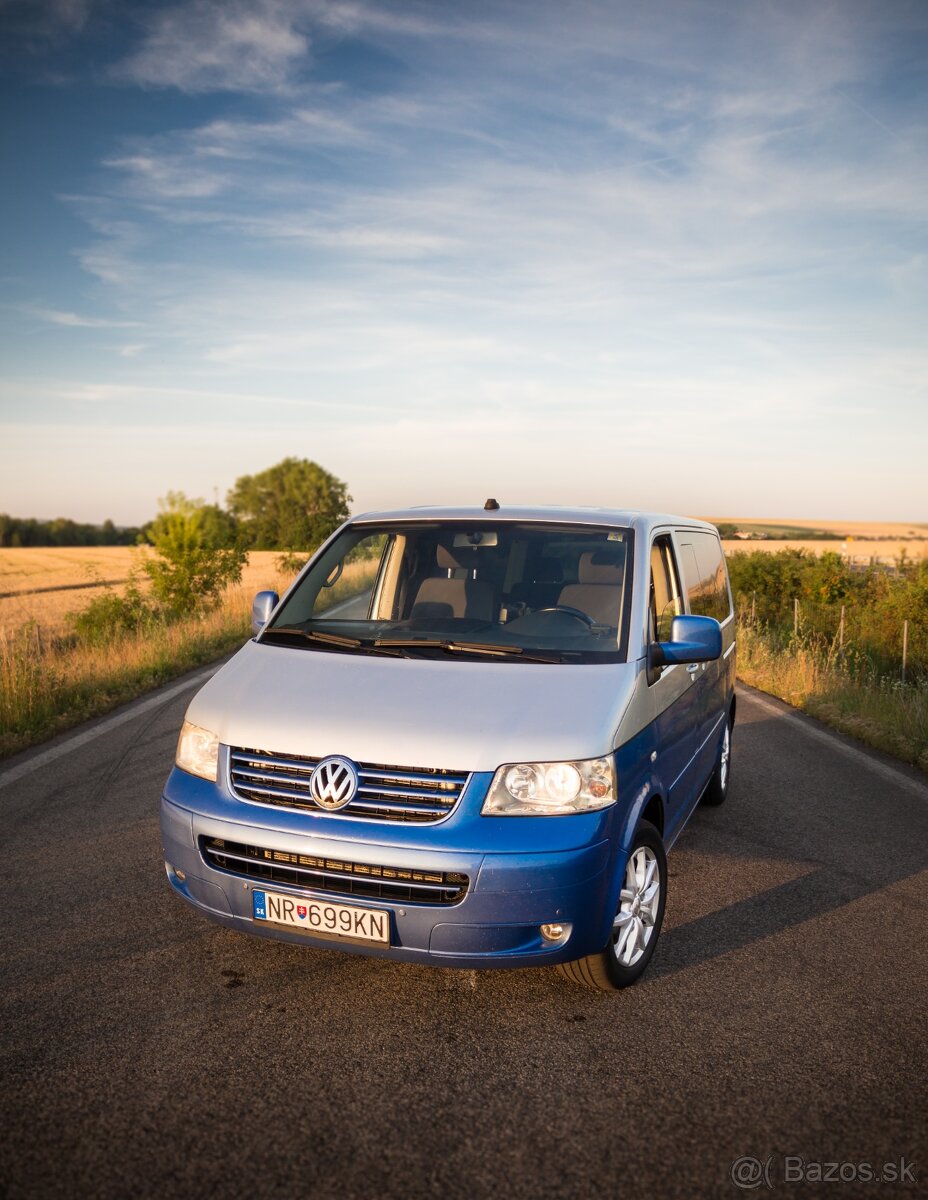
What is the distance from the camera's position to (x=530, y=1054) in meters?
3.18

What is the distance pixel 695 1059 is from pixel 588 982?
1.66 ft

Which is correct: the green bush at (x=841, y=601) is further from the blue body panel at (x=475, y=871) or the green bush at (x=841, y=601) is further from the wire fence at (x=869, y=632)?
the blue body panel at (x=475, y=871)

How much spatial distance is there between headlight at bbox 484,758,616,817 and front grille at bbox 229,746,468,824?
0.14 m

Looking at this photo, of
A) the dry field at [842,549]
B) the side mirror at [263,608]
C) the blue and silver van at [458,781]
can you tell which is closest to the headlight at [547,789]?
the blue and silver van at [458,781]

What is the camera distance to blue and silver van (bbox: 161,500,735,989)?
318 centimetres

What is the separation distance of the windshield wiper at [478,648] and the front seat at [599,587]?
376mm

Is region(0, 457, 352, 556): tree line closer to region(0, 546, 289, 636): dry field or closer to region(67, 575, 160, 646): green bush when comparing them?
region(0, 546, 289, 636): dry field

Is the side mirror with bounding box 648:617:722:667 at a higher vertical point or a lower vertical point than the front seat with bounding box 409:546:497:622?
lower

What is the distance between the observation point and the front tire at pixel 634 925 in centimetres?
349

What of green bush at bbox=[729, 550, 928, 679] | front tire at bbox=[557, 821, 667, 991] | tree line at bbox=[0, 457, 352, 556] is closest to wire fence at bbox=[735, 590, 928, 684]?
green bush at bbox=[729, 550, 928, 679]

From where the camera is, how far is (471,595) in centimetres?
461

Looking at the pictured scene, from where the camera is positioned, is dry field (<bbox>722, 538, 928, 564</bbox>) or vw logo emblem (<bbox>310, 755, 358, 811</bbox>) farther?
dry field (<bbox>722, 538, 928, 564</bbox>)

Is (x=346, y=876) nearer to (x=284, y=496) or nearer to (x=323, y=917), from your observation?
(x=323, y=917)

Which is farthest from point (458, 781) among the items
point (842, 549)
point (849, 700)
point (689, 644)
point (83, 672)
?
point (842, 549)
